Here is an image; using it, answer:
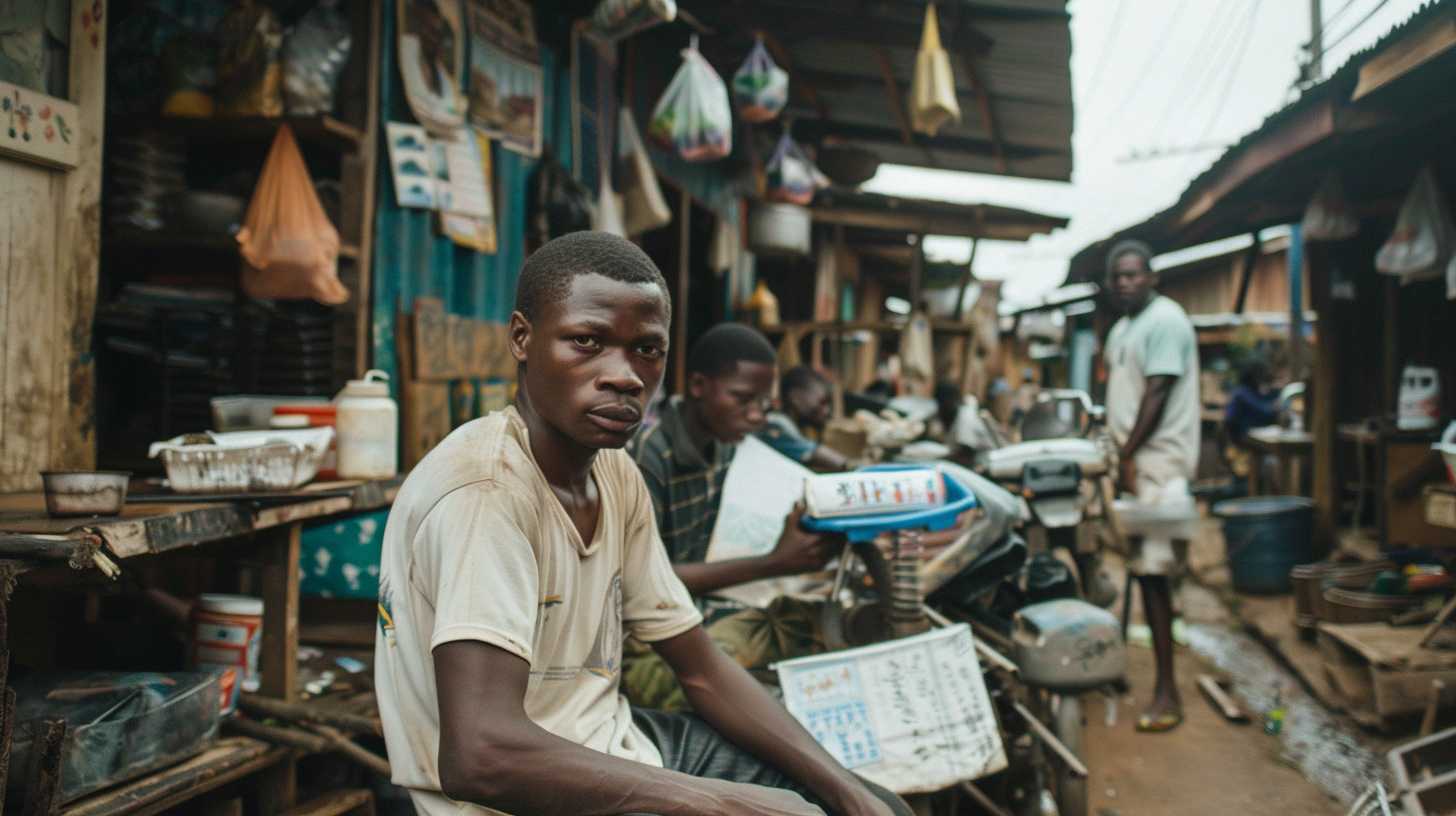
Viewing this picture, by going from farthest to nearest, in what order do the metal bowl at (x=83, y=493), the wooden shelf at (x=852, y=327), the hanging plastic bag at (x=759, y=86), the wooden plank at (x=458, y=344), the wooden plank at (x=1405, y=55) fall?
the wooden shelf at (x=852, y=327), the hanging plastic bag at (x=759, y=86), the wooden plank at (x=458, y=344), the wooden plank at (x=1405, y=55), the metal bowl at (x=83, y=493)

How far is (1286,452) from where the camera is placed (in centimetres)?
902

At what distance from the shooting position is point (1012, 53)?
6.63m

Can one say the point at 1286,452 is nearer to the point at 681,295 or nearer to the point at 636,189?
the point at 681,295

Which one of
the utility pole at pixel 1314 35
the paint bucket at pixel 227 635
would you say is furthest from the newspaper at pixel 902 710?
the utility pole at pixel 1314 35

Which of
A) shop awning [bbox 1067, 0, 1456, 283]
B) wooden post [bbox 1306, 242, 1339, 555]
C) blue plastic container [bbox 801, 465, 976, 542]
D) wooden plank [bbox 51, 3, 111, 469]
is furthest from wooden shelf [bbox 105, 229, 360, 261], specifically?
wooden post [bbox 1306, 242, 1339, 555]

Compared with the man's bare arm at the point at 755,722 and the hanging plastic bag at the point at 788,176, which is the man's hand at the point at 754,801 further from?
the hanging plastic bag at the point at 788,176

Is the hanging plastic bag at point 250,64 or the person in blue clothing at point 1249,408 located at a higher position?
the hanging plastic bag at point 250,64

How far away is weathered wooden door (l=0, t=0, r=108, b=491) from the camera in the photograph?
2455 mm

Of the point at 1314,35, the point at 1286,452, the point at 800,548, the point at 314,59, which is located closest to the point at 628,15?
the point at 314,59

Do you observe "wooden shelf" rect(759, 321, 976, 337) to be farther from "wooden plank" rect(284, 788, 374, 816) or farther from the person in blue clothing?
"wooden plank" rect(284, 788, 374, 816)

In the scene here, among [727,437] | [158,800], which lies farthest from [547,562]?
[727,437]

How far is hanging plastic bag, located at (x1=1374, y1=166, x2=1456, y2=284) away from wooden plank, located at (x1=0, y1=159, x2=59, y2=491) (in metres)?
7.04

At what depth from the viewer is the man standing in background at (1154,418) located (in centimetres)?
465

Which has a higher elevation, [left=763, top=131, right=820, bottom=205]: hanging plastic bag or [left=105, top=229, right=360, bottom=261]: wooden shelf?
[left=763, top=131, right=820, bottom=205]: hanging plastic bag
